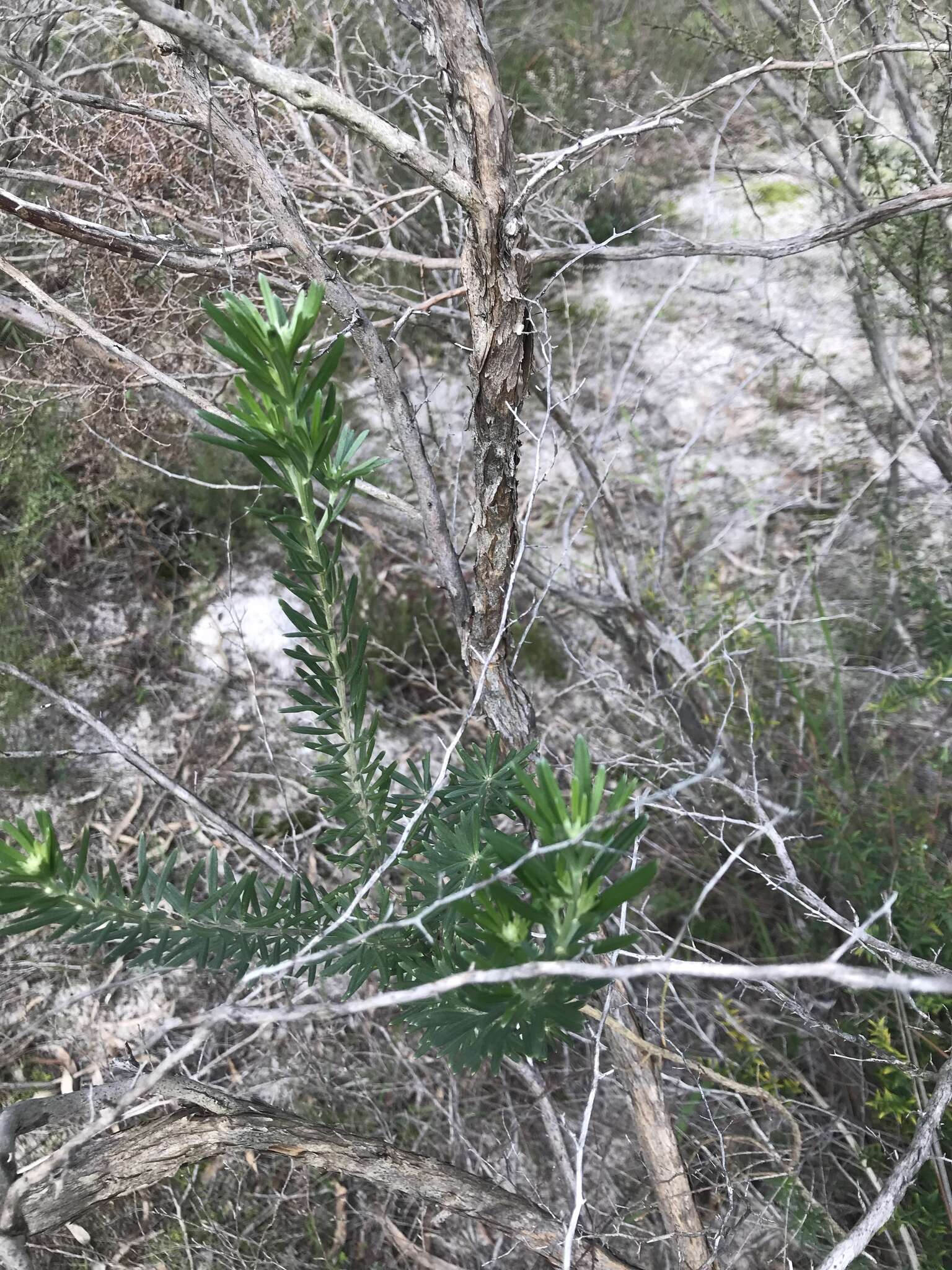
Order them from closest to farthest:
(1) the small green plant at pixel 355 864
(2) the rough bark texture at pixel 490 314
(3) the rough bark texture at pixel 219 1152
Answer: (1) the small green plant at pixel 355 864, (2) the rough bark texture at pixel 490 314, (3) the rough bark texture at pixel 219 1152

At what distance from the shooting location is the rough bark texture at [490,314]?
112cm

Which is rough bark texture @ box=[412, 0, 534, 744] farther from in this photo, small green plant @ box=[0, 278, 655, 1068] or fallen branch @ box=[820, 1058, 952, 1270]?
fallen branch @ box=[820, 1058, 952, 1270]

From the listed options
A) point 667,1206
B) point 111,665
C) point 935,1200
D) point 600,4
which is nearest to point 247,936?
point 667,1206

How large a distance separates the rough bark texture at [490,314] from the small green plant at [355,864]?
24 centimetres

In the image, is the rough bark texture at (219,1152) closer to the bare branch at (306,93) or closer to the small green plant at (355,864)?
the small green plant at (355,864)

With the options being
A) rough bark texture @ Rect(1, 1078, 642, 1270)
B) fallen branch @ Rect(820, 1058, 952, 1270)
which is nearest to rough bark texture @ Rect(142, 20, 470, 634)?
rough bark texture @ Rect(1, 1078, 642, 1270)

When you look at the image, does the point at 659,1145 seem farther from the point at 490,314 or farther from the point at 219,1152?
the point at 490,314

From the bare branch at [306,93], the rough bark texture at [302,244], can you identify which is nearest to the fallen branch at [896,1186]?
the rough bark texture at [302,244]

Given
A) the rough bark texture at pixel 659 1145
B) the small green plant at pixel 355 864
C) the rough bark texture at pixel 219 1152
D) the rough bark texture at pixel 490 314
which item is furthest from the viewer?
the rough bark texture at pixel 659 1145

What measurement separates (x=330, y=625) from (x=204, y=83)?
0.93 meters

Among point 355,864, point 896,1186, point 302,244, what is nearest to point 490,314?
point 302,244

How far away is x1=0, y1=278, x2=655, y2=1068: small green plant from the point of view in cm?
85

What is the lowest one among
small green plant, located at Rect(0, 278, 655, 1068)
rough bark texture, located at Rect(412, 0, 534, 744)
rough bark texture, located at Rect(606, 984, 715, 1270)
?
rough bark texture, located at Rect(606, 984, 715, 1270)

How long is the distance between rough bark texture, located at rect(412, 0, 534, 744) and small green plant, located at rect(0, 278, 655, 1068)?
0.24 metres
